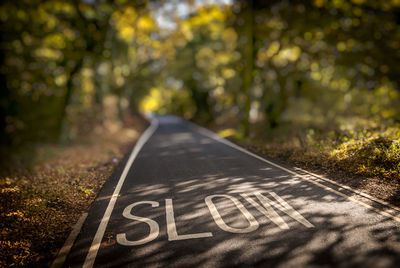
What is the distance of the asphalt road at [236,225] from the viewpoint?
367 centimetres

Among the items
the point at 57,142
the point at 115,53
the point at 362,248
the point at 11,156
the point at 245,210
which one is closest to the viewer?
the point at 362,248

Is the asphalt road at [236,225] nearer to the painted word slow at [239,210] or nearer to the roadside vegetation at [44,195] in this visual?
the painted word slow at [239,210]

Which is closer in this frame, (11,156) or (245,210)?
(245,210)

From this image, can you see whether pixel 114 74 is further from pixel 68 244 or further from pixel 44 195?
pixel 68 244

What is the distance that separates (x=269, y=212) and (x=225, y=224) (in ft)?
3.30

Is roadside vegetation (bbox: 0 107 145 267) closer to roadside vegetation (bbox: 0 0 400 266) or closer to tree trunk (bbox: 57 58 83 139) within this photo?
roadside vegetation (bbox: 0 0 400 266)

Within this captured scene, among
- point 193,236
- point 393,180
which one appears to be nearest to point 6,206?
point 193,236

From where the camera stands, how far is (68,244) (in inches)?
171

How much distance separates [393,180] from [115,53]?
2028 centimetres

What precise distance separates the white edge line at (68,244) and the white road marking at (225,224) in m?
2.53

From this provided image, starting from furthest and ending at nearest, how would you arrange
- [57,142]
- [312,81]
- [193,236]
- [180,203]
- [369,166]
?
[312,81] < [57,142] < [369,166] < [180,203] < [193,236]

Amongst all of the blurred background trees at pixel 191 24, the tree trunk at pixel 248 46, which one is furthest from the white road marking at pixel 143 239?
the tree trunk at pixel 248 46

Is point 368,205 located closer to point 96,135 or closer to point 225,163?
point 225,163

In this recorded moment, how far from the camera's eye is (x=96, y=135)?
17.9 metres
